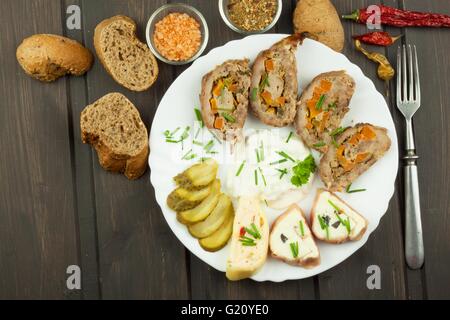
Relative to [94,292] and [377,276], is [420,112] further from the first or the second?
[94,292]

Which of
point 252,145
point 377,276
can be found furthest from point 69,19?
point 377,276

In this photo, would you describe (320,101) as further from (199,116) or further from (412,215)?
(412,215)

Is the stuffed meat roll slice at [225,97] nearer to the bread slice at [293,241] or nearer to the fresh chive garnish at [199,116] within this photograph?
the fresh chive garnish at [199,116]

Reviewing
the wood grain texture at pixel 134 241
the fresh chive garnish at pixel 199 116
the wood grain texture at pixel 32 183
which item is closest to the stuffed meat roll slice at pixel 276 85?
the fresh chive garnish at pixel 199 116

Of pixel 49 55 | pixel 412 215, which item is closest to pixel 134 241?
pixel 49 55
